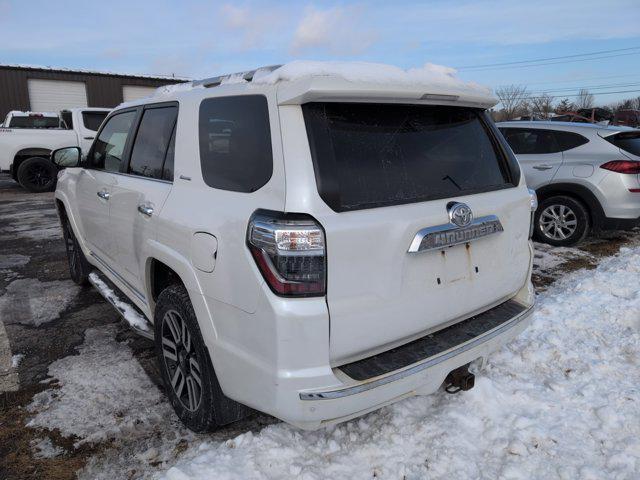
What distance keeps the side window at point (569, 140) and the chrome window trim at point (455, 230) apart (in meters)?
4.94

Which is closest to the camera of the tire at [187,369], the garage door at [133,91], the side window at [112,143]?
the tire at [187,369]

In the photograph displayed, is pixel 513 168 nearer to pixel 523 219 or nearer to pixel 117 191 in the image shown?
pixel 523 219

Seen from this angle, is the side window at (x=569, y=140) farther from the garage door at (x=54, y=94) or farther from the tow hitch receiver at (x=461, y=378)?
the garage door at (x=54, y=94)

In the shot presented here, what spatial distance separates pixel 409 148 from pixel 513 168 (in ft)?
2.81

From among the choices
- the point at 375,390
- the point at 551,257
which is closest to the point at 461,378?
the point at 375,390

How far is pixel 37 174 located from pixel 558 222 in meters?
12.7

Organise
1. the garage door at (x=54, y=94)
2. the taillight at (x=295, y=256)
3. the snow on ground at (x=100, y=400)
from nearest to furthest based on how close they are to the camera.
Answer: the taillight at (x=295, y=256) < the snow on ground at (x=100, y=400) < the garage door at (x=54, y=94)

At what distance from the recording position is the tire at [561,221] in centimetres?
658

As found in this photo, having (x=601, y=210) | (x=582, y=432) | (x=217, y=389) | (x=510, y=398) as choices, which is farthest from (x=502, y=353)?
(x=601, y=210)

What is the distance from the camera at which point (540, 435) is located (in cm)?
253

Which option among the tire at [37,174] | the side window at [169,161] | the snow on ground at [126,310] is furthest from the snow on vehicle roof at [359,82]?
the tire at [37,174]

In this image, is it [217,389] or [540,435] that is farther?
[540,435]

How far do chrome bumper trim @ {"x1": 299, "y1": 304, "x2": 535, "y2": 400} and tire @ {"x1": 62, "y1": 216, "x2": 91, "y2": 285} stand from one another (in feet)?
11.7

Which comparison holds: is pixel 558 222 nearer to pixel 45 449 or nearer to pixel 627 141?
pixel 627 141
